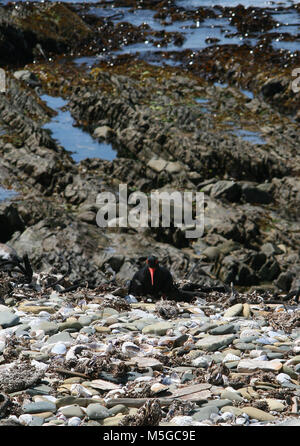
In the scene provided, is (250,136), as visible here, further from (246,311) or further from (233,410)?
(233,410)

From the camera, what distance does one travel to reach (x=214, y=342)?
5812 millimetres

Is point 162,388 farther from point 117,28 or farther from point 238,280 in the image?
point 117,28

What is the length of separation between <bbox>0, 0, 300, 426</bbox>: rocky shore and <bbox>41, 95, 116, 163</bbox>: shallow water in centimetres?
29

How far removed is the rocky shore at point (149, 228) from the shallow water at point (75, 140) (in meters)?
0.29

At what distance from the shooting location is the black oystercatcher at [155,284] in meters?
8.49

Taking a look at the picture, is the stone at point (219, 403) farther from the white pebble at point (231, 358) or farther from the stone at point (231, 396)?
the white pebble at point (231, 358)

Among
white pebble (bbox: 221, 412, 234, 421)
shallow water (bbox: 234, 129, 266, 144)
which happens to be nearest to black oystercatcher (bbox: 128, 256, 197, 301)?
white pebble (bbox: 221, 412, 234, 421)

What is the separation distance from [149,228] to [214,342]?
12.0 m

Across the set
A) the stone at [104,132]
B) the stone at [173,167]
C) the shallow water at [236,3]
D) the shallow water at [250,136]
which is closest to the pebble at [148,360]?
the stone at [173,167]

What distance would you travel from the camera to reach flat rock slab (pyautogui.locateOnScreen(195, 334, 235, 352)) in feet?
18.9

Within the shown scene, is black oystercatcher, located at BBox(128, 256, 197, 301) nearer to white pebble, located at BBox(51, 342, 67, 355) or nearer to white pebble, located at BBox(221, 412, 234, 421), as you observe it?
white pebble, located at BBox(51, 342, 67, 355)

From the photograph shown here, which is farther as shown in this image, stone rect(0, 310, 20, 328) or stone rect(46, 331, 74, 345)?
stone rect(0, 310, 20, 328)
